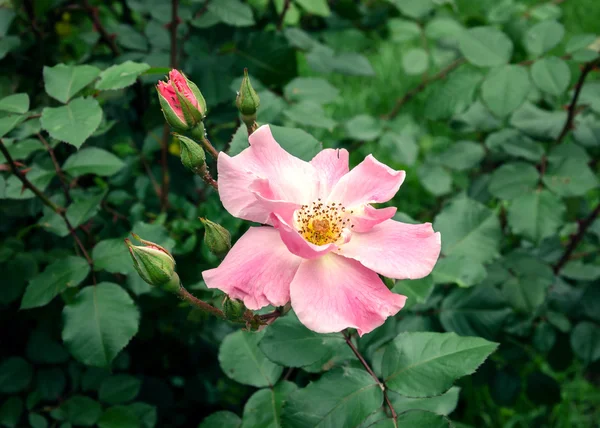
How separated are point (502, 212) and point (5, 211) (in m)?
1.90

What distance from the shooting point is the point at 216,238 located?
1.24 metres

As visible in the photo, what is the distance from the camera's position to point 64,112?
152 centimetres

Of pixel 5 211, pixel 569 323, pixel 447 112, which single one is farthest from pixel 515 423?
pixel 5 211

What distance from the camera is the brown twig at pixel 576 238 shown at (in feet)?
7.42

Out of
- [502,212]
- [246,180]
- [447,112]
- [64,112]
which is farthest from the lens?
[502,212]

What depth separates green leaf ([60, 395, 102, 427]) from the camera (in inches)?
71.3

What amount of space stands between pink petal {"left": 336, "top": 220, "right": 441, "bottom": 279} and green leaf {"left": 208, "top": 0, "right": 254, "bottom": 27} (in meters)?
1.07

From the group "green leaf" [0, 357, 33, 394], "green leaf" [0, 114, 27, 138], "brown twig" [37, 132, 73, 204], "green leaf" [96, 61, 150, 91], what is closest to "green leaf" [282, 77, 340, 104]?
"green leaf" [96, 61, 150, 91]

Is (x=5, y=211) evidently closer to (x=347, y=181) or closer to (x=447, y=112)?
(x=347, y=181)

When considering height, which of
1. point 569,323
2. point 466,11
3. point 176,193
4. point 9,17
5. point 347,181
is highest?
point 347,181

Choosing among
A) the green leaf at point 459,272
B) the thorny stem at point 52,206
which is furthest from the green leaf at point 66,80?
the green leaf at point 459,272

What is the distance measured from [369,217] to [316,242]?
5.1 inches

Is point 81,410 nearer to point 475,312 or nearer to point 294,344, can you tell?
point 294,344

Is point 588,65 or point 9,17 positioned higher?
point 588,65
